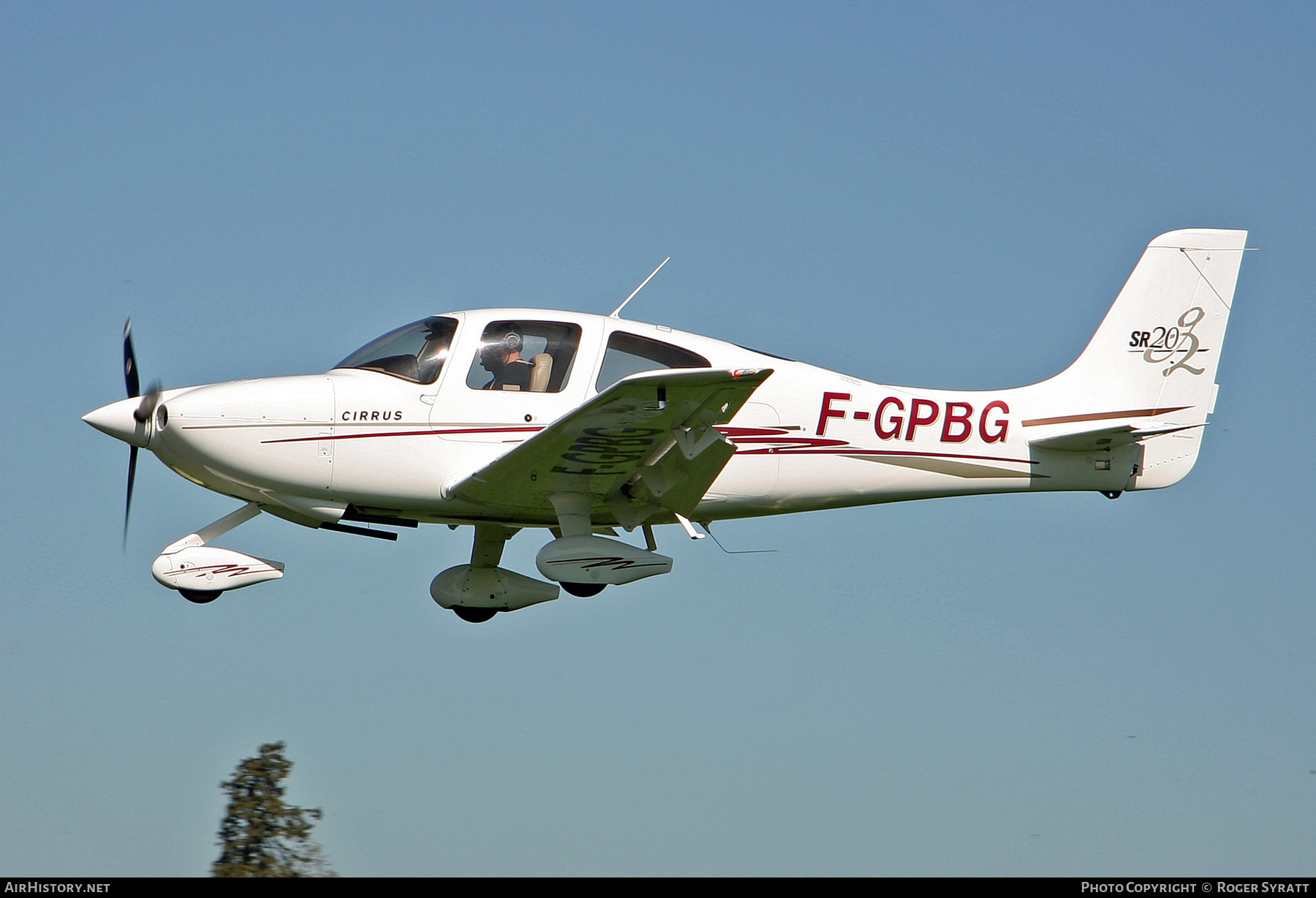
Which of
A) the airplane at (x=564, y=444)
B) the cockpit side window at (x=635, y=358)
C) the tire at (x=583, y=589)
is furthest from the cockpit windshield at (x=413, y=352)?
the tire at (x=583, y=589)

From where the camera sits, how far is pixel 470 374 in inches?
400

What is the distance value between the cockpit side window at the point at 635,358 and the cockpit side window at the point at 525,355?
0.84 ft

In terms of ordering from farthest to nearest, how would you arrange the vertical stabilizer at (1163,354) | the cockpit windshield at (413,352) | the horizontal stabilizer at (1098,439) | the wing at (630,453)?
1. the vertical stabilizer at (1163,354)
2. the horizontal stabilizer at (1098,439)
3. the cockpit windshield at (413,352)
4. the wing at (630,453)

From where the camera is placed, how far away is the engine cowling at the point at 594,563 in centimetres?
994

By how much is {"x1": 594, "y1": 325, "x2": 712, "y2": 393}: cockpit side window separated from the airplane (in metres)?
0.01

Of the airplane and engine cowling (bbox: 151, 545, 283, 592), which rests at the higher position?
the airplane

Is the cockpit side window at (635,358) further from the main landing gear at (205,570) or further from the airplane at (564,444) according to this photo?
the main landing gear at (205,570)

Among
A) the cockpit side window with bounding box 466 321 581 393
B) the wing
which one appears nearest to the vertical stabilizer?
the wing

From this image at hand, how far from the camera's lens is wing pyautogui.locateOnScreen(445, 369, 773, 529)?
345 inches

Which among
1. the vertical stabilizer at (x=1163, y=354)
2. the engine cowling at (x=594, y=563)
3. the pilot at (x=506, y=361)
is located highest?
the vertical stabilizer at (x=1163, y=354)

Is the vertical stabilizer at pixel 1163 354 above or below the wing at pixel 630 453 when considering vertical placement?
above

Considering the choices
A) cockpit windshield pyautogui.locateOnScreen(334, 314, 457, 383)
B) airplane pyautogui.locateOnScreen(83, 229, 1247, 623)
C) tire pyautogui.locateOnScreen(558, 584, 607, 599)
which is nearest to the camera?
airplane pyautogui.locateOnScreen(83, 229, 1247, 623)

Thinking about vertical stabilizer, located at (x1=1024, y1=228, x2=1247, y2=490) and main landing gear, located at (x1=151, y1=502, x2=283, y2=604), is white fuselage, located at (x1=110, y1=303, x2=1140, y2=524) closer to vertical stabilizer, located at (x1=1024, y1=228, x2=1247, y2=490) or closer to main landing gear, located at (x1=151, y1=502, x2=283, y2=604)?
main landing gear, located at (x1=151, y1=502, x2=283, y2=604)
